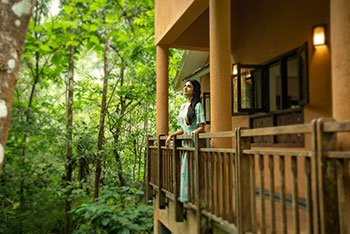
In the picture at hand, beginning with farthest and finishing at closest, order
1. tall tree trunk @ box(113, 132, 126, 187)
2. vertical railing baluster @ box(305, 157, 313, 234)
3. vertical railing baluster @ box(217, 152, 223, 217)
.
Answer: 1. tall tree trunk @ box(113, 132, 126, 187)
2. vertical railing baluster @ box(217, 152, 223, 217)
3. vertical railing baluster @ box(305, 157, 313, 234)

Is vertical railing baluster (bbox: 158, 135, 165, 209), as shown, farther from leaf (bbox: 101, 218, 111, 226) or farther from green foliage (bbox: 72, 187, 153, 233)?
leaf (bbox: 101, 218, 111, 226)

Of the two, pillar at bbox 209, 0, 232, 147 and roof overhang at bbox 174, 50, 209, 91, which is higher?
roof overhang at bbox 174, 50, 209, 91

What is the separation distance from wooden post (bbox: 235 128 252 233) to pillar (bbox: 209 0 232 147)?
1.61 metres

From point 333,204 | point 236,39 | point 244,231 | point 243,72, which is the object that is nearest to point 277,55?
point 243,72

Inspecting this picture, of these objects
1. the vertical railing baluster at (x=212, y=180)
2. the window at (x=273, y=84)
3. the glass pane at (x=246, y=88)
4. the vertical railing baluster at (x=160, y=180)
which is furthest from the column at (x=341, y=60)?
the glass pane at (x=246, y=88)

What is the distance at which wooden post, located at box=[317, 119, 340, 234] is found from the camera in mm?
1980

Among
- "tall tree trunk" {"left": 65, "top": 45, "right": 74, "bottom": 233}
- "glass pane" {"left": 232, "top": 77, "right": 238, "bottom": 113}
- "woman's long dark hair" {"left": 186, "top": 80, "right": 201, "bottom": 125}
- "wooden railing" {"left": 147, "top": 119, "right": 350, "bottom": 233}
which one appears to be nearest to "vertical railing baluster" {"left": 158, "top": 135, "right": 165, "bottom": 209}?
"wooden railing" {"left": 147, "top": 119, "right": 350, "bottom": 233}

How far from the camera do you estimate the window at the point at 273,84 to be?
5.38 metres

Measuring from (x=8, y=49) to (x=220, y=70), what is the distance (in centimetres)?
306

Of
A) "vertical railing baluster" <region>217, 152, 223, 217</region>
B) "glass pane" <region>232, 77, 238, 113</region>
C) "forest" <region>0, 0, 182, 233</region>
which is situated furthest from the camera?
"forest" <region>0, 0, 182, 233</region>

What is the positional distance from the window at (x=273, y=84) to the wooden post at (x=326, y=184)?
335cm

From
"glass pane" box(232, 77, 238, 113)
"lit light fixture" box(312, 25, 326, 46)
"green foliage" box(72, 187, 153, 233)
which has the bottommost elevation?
"green foliage" box(72, 187, 153, 233)

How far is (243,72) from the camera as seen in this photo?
7.20 m

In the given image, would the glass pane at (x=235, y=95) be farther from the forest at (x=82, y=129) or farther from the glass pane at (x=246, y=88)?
the forest at (x=82, y=129)
